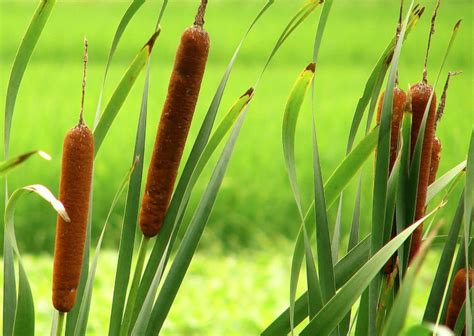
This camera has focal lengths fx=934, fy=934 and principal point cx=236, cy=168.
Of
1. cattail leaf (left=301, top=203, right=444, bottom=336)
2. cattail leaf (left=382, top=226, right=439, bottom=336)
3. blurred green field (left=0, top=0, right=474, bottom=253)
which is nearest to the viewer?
cattail leaf (left=382, top=226, right=439, bottom=336)

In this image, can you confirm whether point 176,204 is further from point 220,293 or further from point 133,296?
point 220,293

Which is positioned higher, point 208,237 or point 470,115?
point 470,115

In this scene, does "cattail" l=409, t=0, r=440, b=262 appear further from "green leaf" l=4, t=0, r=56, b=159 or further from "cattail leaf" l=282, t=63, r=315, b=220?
"green leaf" l=4, t=0, r=56, b=159

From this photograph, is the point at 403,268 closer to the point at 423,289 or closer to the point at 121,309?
the point at 121,309

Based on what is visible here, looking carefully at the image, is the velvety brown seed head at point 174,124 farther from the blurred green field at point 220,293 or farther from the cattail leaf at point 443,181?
the blurred green field at point 220,293

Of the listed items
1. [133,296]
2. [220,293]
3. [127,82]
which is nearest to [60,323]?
[133,296]

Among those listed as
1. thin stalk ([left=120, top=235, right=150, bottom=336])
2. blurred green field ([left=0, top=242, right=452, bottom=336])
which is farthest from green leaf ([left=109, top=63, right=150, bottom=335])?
blurred green field ([left=0, top=242, right=452, bottom=336])

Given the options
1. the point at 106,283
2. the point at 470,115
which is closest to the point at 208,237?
the point at 106,283
